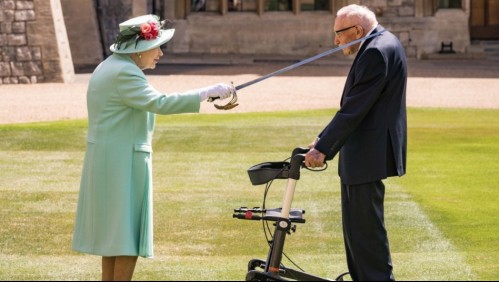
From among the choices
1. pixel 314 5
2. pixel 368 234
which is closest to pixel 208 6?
pixel 314 5

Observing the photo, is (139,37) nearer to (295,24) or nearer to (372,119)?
(372,119)

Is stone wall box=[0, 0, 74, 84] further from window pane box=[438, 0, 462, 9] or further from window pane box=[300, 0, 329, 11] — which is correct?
window pane box=[438, 0, 462, 9]

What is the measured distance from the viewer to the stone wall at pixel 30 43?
2323 centimetres

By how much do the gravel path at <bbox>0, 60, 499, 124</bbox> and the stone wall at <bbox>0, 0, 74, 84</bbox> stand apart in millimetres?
553

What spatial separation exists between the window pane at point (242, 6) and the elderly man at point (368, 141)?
82.5 feet

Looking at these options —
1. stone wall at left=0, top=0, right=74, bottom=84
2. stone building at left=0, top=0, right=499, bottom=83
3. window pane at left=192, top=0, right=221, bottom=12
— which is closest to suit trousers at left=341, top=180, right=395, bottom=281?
stone wall at left=0, top=0, right=74, bottom=84

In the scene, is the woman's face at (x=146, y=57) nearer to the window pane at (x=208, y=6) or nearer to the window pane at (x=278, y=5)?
the window pane at (x=278, y=5)

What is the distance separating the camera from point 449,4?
1243 inches

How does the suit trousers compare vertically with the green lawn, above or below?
above

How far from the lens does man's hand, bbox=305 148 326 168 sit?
21.0ft

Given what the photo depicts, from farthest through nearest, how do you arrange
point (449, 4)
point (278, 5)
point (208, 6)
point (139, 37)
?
point (208, 6), point (278, 5), point (449, 4), point (139, 37)

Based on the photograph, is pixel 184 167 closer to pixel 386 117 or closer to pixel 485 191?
pixel 485 191

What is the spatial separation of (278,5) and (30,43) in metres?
9.53

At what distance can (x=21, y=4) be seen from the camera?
76.6ft
